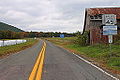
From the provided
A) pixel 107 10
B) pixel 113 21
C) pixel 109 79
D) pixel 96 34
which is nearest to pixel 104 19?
pixel 113 21

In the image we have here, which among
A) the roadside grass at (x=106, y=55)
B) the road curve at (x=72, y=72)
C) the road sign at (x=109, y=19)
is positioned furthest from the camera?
the road sign at (x=109, y=19)

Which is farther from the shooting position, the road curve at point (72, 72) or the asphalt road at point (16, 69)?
the asphalt road at point (16, 69)

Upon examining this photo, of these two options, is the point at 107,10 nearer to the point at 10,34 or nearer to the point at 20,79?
the point at 20,79

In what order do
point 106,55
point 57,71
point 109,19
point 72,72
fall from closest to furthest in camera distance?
point 72,72
point 57,71
point 109,19
point 106,55

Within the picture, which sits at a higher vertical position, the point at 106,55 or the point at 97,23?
the point at 97,23

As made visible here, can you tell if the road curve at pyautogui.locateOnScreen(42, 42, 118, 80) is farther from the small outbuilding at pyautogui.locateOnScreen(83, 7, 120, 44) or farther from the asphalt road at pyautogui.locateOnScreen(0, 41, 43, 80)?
the small outbuilding at pyautogui.locateOnScreen(83, 7, 120, 44)

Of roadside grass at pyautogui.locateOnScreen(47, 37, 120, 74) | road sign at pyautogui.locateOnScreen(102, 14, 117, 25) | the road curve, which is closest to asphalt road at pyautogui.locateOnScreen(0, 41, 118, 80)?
the road curve

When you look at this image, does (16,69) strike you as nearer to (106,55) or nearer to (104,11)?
(106,55)

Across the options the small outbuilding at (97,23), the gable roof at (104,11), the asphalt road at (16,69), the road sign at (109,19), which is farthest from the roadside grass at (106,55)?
the gable roof at (104,11)

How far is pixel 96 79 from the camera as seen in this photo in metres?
6.62

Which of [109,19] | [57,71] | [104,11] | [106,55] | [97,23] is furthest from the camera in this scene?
[104,11]

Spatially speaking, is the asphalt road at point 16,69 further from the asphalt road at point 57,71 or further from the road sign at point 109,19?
the road sign at point 109,19

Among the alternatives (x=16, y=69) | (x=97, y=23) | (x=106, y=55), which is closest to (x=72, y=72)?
(x=16, y=69)

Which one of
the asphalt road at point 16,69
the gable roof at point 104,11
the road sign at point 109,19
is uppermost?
the gable roof at point 104,11
